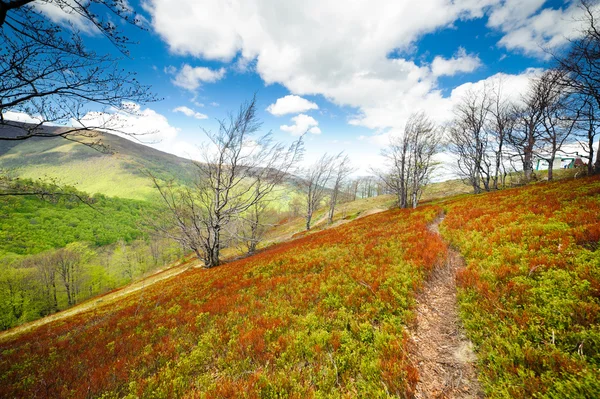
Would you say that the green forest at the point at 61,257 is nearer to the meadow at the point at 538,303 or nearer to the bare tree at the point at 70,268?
the bare tree at the point at 70,268

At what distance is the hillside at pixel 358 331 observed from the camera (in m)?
3.52

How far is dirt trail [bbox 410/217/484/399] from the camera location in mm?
3508

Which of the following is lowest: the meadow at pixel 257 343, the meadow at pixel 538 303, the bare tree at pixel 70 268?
the bare tree at pixel 70 268

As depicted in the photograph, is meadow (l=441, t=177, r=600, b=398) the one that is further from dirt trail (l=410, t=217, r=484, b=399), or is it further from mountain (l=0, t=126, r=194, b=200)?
mountain (l=0, t=126, r=194, b=200)

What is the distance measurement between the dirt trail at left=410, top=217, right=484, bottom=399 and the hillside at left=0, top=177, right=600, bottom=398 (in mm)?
197

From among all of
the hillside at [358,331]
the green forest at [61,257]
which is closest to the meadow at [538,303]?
the hillside at [358,331]

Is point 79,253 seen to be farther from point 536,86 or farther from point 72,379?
point 536,86

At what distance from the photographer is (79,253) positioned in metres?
46.6

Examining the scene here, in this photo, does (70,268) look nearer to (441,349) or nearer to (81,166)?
(441,349)

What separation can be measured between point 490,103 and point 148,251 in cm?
9308

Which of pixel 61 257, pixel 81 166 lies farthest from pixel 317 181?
pixel 81 166

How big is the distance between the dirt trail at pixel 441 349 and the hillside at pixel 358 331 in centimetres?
20

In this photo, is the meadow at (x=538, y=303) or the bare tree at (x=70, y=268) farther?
the bare tree at (x=70, y=268)

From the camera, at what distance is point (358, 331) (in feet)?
16.9
